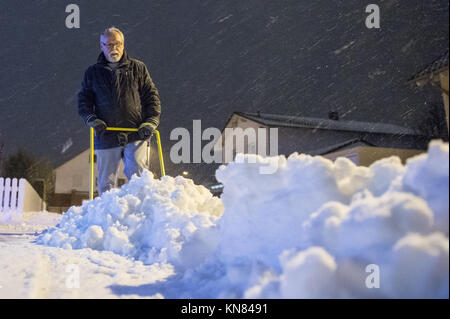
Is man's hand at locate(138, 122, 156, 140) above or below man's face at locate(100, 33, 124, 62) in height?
Result: below

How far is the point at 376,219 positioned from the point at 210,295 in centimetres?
89

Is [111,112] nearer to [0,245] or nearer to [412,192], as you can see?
[0,245]

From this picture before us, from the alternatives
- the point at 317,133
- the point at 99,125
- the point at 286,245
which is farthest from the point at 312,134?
the point at 286,245

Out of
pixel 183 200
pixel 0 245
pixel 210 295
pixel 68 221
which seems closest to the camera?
pixel 210 295

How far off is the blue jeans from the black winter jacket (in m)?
0.09

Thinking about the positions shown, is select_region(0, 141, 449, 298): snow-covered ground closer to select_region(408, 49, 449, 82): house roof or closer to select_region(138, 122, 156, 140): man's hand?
select_region(408, 49, 449, 82): house roof

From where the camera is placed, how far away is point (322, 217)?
4.79 ft

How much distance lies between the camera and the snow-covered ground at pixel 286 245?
1288mm

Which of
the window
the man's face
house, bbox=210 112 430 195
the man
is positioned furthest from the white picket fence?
the window

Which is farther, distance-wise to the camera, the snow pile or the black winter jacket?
the black winter jacket

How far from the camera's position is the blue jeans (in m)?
4.80

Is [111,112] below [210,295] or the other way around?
the other way around

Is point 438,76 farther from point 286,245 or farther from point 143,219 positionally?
point 143,219
